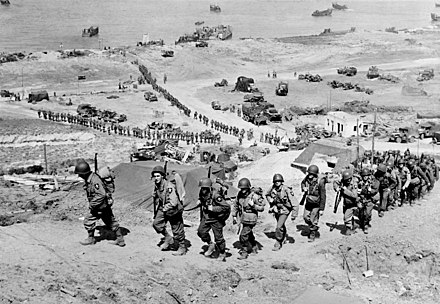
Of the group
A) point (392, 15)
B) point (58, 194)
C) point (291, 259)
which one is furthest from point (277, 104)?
point (392, 15)

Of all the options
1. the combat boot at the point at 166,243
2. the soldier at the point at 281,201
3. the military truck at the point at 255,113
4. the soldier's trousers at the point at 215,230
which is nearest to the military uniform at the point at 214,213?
the soldier's trousers at the point at 215,230

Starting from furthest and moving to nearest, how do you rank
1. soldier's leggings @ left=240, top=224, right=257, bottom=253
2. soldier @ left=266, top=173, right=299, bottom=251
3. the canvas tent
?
the canvas tent → soldier @ left=266, top=173, right=299, bottom=251 → soldier's leggings @ left=240, top=224, right=257, bottom=253

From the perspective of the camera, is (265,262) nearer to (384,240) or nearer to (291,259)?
(291,259)

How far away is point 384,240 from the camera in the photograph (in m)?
10.7

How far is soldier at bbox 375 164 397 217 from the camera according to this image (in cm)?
1178

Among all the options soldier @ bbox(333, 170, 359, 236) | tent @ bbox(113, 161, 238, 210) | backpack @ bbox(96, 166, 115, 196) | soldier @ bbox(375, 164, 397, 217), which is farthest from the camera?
tent @ bbox(113, 161, 238, 210)

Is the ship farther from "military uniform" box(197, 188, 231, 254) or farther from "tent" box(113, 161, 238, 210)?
"military uniform" box(197, 188, 231, 254)

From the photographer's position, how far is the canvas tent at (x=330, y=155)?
18375 millimetres

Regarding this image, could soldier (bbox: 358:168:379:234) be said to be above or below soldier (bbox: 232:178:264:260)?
below

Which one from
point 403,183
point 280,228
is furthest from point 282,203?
point 403,183

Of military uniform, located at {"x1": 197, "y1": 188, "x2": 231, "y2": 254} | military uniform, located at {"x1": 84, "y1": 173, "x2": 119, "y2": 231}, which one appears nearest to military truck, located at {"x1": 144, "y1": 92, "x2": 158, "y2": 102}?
military uniform, located at {"x1": 84, "y1": 173, "x2": 119, "y2": 231}

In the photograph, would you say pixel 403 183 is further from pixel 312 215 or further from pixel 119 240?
pixel 119 240

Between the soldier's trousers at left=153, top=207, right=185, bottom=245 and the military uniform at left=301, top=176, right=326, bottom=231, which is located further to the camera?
the military uniform at left=301, top=176, right=326, bottom=231

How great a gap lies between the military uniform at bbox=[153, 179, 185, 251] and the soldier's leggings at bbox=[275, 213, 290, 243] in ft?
5.44
